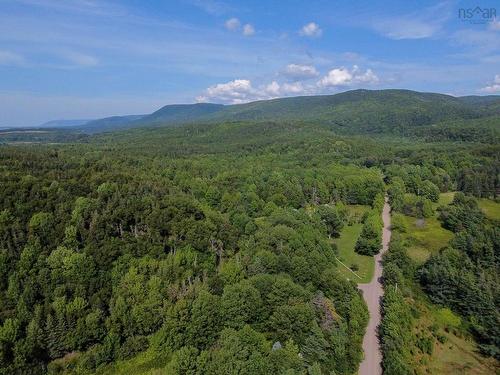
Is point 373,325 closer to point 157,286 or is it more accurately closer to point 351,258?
point 351,258

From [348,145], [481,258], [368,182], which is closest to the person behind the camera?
[481,258]

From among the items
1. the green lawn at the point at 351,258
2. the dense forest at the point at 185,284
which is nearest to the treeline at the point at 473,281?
the dense forest at the point at 185,284

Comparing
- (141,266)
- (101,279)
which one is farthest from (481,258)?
(101,279)

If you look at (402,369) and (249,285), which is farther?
(249,285)

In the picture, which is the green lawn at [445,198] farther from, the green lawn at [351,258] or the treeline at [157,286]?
the treeline at [157,286]

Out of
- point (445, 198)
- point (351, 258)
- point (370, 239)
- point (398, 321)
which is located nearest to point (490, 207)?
point (445, 198)

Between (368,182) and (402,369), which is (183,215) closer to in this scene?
(402,369)

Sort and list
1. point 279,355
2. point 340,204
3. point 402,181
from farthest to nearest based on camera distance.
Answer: point 402,181, point 340,204, point 279,355
